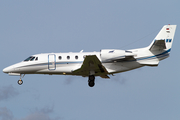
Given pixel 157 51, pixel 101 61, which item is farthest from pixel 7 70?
pixel 157 51

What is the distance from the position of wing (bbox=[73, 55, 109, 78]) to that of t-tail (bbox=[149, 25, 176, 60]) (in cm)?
463

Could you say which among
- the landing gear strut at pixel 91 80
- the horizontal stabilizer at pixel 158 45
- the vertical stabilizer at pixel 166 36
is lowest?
the landing gear strut at pixel 91 80

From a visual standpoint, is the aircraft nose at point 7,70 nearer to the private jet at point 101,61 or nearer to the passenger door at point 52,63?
the private jet at point 101,61

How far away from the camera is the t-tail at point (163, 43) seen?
3110 cm

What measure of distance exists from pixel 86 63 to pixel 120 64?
3171 millimetres

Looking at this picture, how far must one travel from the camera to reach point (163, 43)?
30.5 meters

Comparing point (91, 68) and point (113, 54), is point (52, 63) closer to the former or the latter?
point (91, 68)

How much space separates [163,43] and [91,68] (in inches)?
250

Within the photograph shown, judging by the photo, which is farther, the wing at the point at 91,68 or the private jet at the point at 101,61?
the private jet at the point at 101,61

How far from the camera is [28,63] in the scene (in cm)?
3225

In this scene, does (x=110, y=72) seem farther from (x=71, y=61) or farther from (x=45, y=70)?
(x=45, y=70)

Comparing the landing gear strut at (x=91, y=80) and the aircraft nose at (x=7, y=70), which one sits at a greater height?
the aircraft nose at (x=7, y=70)

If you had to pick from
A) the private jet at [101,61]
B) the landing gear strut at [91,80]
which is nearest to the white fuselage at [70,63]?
the private jet at [101,61]

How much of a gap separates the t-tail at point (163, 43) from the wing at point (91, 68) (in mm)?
4633
